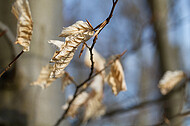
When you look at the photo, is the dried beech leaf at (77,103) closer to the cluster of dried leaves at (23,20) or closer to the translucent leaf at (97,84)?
the translucent leaf at (97,84)

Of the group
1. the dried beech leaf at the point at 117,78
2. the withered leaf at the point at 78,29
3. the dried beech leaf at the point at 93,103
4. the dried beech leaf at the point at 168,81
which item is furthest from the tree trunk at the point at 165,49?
the withered leaf at the point at 78,29

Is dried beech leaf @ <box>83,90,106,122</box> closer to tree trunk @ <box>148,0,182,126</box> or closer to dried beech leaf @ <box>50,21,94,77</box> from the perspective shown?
dried beech leaf @ <box>50,21,94,77</box>

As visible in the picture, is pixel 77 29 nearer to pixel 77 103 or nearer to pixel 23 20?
pixel 23 20

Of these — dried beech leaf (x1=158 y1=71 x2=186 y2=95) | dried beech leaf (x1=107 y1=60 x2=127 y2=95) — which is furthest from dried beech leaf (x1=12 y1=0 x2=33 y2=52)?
dried beech leaf (x1=158 y1=71 x2=186 y2=95)

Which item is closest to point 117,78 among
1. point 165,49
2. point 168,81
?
point 168,81

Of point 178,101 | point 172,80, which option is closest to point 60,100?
point 172,80

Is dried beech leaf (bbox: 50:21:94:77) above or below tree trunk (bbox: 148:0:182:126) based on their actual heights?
below

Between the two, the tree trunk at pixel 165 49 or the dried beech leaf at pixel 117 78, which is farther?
the tree trunk at pixel 165 49
